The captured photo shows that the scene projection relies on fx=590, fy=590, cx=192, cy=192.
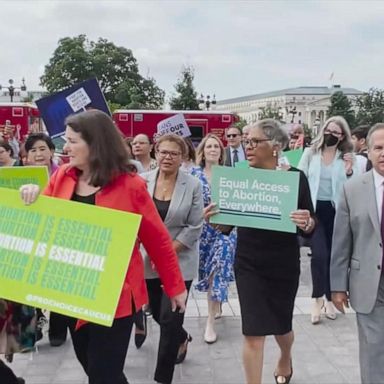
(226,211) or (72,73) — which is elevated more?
(72,73)

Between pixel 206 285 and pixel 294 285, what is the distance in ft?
5.85

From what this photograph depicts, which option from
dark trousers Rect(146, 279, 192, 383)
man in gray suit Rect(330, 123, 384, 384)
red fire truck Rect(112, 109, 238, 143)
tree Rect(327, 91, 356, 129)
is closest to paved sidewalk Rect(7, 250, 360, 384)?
dark trousers Rect(146, 279, 192, 383)

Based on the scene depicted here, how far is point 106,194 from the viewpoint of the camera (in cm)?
287

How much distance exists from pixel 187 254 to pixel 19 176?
52.7 inches

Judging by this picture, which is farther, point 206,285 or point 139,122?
point 139,122

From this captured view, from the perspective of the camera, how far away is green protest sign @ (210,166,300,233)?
3514 millimetres

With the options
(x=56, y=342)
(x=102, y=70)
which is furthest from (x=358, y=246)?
(x=102, y=70)

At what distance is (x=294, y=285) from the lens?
3801mm

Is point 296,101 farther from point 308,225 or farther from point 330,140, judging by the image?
point 308,225

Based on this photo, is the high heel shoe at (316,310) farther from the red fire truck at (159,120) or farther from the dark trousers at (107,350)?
the red fire truck at (159,120)

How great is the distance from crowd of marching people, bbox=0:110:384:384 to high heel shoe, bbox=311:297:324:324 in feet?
0.09

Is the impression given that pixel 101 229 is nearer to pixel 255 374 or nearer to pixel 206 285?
pixel 255 374

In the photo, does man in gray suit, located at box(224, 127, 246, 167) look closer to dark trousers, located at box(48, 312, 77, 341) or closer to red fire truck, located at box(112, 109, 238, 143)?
dark trousers, located at box(48, 312, 77, 341)

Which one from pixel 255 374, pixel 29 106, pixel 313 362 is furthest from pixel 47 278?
pixel 29 106
